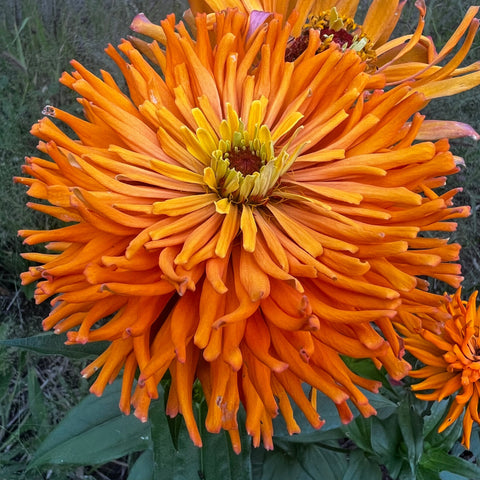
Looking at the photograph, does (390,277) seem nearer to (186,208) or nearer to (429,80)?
(186,208)

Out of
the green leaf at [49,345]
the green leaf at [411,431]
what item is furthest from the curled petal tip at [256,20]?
the green leaf at [411,431]

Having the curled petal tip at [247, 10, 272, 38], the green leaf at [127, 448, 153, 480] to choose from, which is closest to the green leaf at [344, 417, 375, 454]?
the green leaf at [127, 448, 153, 480]

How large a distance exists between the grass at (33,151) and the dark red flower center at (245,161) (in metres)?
0.99

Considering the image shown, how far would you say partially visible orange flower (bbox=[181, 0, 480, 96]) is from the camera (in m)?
0.99

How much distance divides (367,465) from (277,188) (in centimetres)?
90

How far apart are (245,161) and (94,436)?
73 cm

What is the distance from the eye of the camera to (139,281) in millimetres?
750

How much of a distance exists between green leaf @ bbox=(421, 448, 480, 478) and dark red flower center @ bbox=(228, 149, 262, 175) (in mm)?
974

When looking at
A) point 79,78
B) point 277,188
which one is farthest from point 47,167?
point 277,188

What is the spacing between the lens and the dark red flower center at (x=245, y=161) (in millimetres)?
897

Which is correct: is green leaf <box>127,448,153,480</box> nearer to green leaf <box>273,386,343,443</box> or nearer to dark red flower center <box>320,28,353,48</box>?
green leaf <box>273,386,343,443</box>

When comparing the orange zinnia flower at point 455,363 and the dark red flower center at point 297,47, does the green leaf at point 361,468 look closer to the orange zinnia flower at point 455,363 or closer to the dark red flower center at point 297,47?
the orange zinnia flower at point 455,363

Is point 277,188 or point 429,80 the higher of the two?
point 429,80

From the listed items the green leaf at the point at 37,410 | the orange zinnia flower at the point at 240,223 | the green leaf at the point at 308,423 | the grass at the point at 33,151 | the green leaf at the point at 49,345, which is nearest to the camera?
the orange zinnia flower at the point at 240,223
